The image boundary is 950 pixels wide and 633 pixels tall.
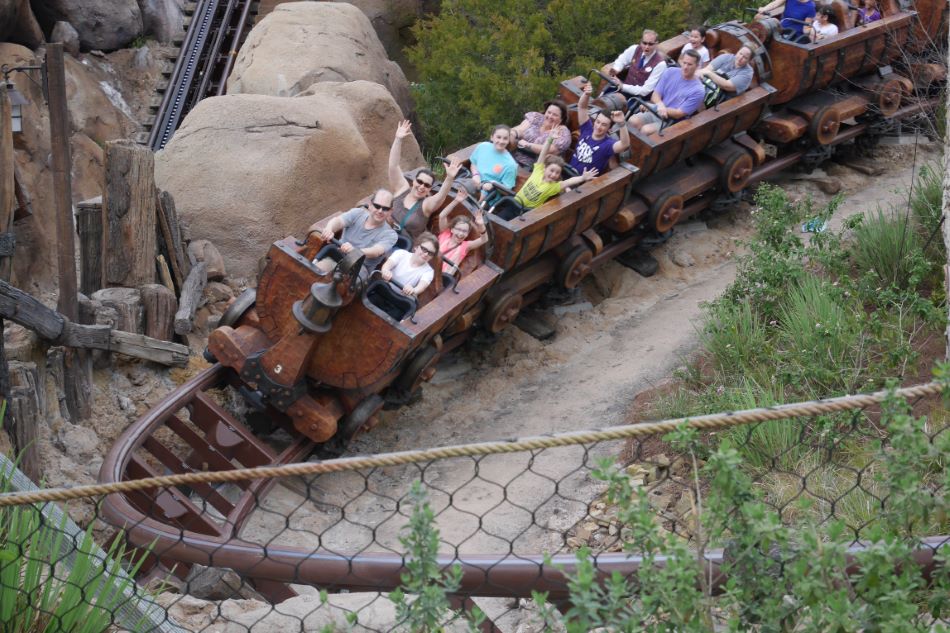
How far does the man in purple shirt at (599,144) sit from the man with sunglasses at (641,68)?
2.72 ft

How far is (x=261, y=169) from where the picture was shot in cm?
908

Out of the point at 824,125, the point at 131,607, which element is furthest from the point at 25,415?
the point at 824,125

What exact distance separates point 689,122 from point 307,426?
4287 mm

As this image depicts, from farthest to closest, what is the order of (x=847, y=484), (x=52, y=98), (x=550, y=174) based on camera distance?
(x=550, y=174) < (x=52, y=98) < (x=847, y=484)

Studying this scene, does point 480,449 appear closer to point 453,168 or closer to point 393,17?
point 453,168

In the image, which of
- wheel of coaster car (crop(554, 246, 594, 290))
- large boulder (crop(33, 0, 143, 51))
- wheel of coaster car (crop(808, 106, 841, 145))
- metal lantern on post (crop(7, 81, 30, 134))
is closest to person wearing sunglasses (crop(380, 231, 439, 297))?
wheel of coaster car (crop(554, 246, 594, 290))

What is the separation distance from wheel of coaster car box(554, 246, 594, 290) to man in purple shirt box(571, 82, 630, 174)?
25.6 inches

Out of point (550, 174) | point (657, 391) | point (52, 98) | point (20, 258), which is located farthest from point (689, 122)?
point (20, 258)

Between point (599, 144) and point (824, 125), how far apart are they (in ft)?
9.81

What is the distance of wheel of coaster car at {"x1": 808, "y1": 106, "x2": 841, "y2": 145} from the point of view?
1020 centimetres

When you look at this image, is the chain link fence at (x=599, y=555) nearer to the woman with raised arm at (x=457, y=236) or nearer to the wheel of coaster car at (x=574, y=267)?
the woman with raised arm at (x=457, y=236)

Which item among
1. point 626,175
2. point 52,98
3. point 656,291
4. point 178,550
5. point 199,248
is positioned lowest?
point 656,291

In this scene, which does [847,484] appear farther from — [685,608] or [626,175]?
[626,175]

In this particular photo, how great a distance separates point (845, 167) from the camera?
11.1 meters
